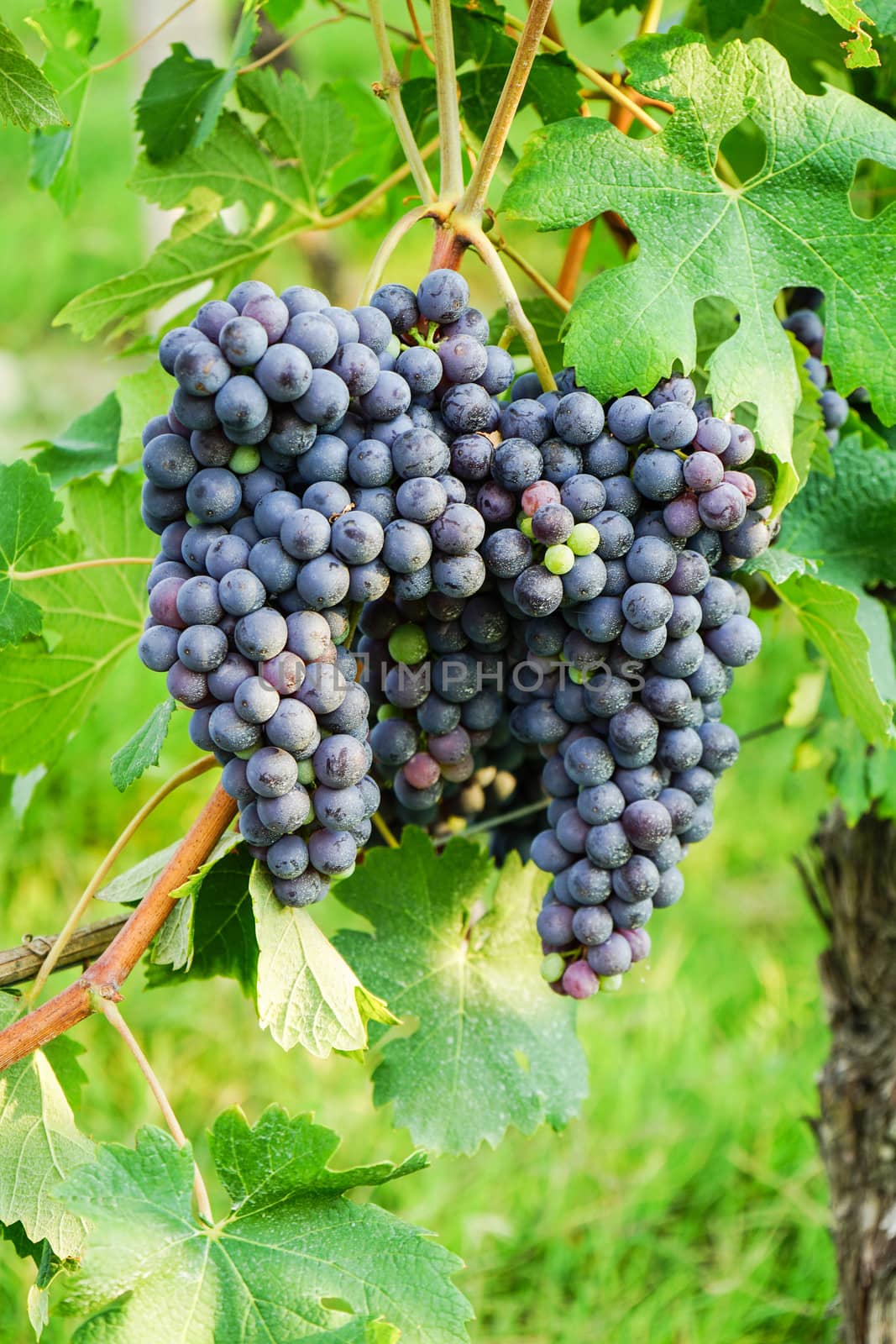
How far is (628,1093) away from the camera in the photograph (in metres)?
2.21

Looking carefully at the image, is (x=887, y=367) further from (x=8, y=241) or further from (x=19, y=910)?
(x=8, y=241)

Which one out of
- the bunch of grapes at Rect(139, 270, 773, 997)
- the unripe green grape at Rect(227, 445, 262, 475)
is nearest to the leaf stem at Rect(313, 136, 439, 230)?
the bunch of grapes at Rect(139, 270, 773, 997)

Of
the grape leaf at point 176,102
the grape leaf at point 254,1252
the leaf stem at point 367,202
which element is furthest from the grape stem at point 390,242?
the grape leaf at point 254,1252

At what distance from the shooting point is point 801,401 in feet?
3.28

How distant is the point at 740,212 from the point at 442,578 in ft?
1.20

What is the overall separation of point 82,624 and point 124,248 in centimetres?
404

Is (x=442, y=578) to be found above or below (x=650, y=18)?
below

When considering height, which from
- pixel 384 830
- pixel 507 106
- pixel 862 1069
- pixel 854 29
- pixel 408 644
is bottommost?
pixel 862 1069

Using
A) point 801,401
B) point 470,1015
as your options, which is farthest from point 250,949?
point 801,401

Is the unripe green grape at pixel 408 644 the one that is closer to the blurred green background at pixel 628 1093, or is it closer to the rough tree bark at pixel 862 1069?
the blurred green background at pixel 628 1093

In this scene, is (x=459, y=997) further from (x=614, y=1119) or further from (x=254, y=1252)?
(x=614, y=1119)

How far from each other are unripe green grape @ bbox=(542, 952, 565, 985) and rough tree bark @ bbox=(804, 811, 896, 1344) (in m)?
0.69

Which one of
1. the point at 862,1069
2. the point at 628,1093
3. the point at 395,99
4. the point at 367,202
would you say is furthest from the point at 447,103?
the point at 628,1093

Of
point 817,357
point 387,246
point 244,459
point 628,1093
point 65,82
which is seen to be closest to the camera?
point 244,459
